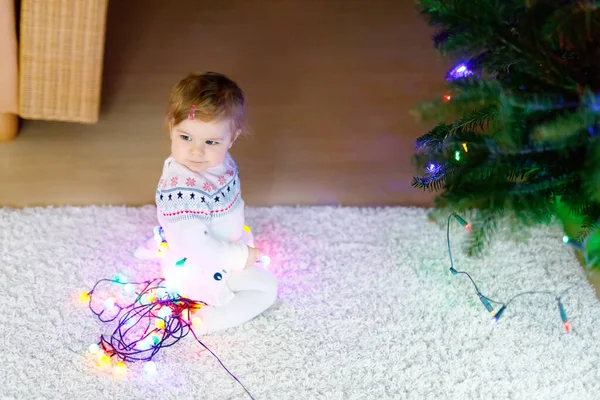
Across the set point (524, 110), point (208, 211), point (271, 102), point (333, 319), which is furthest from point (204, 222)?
point (271, 102)

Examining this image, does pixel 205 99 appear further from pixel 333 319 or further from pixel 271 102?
pixel 271 102

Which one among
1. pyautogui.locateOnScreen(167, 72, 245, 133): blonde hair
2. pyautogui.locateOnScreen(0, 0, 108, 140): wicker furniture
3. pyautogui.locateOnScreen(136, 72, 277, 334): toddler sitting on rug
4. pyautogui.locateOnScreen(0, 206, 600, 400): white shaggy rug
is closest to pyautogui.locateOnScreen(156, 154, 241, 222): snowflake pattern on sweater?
pyautogui.locateOnScreen(136, 72, 277, 334): toddler sitting on rug

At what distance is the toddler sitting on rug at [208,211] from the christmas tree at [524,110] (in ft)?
1.36

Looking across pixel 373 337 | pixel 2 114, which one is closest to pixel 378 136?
pixel 373 337

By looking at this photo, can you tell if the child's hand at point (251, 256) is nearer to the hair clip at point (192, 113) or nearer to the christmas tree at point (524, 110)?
the hair clip at point (192, 113)

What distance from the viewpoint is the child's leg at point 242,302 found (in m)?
1.39

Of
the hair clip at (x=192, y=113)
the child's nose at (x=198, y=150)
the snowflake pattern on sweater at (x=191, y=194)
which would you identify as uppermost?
the hair clip at (x=192, y=113)

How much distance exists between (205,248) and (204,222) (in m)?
0.05

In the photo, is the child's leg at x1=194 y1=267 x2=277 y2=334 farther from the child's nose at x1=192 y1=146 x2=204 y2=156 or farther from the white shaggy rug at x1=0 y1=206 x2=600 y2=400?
the child's nose at x1=192 y1=146 x2=204 y2=156

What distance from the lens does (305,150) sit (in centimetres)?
191

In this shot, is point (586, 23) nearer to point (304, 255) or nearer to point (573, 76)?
point (573, 76)

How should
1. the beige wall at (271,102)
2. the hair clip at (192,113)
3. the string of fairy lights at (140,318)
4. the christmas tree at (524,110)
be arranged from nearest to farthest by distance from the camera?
the christmas tree at (524,110)
the hair clip at (192,113)
the string of fairy lights at (140,318)
the beige wall at (271,102)

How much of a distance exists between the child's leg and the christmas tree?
1.64 ft

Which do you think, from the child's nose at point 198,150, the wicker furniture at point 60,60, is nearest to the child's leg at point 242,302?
the child's nose at point 198,150
